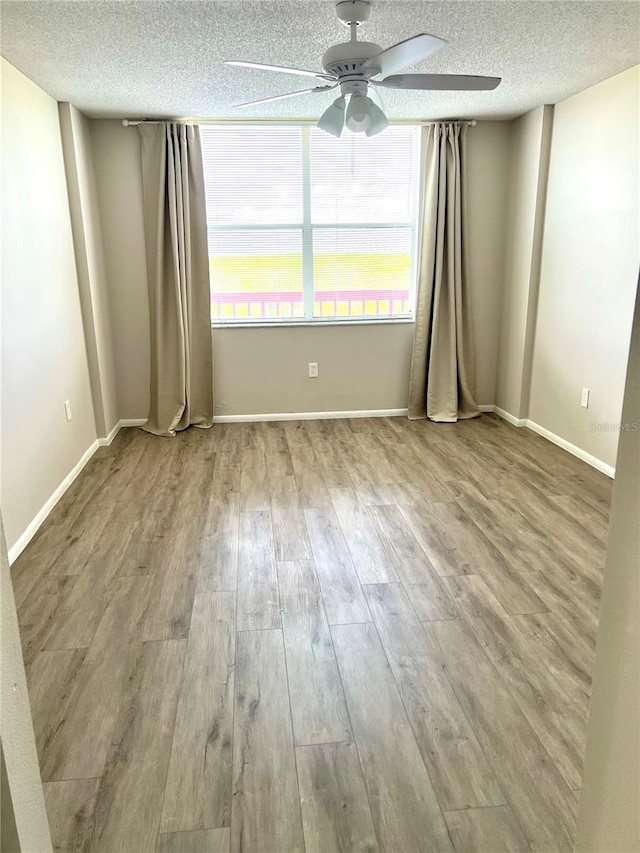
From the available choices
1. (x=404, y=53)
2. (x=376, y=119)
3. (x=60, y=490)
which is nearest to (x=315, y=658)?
(x=60, y=490)

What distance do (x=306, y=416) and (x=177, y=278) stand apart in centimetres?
153

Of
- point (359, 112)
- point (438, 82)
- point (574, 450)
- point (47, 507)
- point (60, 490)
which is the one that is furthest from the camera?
point (574, 450)

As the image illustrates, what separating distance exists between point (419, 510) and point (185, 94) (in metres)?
2.86

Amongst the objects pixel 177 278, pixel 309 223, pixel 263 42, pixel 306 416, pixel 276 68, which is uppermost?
pixel 263 42

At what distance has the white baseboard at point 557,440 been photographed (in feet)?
12.4

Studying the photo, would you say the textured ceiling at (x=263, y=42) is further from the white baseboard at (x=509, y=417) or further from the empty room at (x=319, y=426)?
the white baseboard at (x=509, y=417)

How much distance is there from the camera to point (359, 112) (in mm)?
2727

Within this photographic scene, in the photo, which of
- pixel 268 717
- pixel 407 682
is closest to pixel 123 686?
pixel 268 717

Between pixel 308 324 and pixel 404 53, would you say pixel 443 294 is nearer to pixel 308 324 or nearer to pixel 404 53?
pixel 308 324

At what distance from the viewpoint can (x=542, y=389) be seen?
14.6ft

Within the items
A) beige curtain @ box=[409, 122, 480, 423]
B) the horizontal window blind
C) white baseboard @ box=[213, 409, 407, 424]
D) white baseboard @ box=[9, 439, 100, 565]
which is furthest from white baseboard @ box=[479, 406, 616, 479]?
white baseboard @ box=[9, 439, 100, 565]

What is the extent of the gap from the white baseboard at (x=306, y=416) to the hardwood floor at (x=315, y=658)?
1246 mm

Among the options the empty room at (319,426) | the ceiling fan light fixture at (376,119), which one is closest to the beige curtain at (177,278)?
the empty room at (319,426)

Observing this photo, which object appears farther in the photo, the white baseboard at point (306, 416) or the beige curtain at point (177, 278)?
the white baseboard at point (306, 416)
